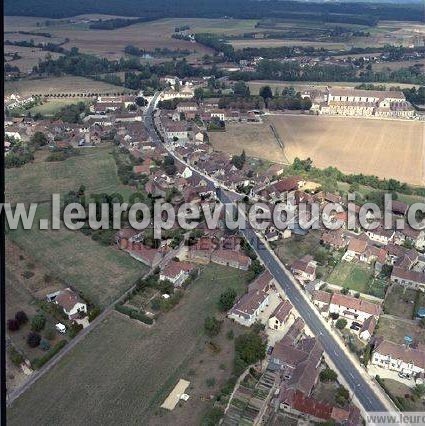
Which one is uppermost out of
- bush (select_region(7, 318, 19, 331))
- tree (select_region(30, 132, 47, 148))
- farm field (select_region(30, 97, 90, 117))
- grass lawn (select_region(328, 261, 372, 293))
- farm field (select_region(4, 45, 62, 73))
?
farm field (select_region(4, 45, 62, 73))

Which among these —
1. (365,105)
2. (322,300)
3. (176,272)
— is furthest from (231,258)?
(365,105)

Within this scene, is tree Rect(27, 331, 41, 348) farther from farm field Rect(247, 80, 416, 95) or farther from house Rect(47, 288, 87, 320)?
farm field Rect(247, 80, 416, 95)

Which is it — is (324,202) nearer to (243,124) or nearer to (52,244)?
(52,244)

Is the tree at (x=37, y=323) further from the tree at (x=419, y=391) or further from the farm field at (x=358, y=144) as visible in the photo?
the farm field at (x=358, y=144)

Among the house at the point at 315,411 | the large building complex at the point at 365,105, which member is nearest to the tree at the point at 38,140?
the large building complex at the point at 365,105

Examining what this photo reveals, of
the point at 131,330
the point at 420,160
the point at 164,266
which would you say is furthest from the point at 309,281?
the point at 420,160

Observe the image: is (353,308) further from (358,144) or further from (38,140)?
(38,140)

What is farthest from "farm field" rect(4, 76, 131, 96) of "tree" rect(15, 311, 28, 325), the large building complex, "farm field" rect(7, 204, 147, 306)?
"tree" rect(15, 311, 28, 325)
